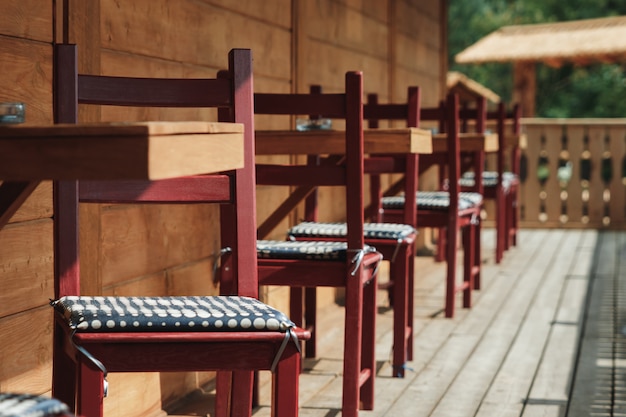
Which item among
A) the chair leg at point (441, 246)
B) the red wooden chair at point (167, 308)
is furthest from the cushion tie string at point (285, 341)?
the chair leg at point (441, 246)

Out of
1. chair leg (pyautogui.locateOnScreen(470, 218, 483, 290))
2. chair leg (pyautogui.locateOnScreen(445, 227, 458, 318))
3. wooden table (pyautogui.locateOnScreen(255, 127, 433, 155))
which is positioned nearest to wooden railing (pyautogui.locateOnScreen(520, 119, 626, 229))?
chair leg (pyautogui.locateOnScreen(470, 218, 483, 290))

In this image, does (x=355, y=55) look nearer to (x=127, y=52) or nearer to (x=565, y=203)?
(x=127, y=52)

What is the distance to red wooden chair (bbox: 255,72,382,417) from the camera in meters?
2.89

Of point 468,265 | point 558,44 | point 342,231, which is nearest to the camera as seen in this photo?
point 342,231

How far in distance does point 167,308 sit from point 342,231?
1.64 metres

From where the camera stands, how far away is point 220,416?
9.45 feet

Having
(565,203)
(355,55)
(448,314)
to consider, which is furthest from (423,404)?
(565,203)

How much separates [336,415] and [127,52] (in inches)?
48.7

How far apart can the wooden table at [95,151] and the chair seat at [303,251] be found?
55.9 inches

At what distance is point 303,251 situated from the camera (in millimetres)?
2977

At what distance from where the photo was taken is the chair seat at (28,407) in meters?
1.23

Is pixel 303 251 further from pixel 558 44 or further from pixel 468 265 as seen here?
pixel 558 44

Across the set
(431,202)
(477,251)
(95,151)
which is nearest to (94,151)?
(95,151)

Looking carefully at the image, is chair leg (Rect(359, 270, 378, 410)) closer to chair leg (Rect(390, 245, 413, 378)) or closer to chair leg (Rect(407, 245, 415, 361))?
chair leg (Rect(390, 245, 413, 378))
